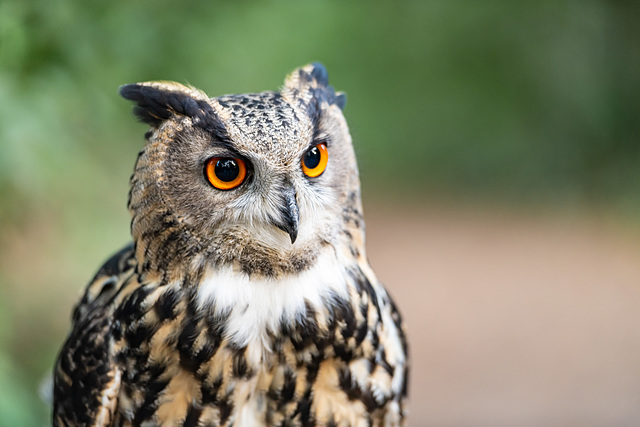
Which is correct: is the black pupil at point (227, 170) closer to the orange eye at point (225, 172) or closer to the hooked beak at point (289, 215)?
the orange eye at point (225, 172)

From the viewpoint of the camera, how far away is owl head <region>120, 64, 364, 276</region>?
5.28 ft

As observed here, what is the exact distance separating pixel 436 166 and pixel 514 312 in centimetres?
378

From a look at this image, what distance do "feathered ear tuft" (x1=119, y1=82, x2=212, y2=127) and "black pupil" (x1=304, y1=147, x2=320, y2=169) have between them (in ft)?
0.81

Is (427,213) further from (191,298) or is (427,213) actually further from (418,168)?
(191,298)

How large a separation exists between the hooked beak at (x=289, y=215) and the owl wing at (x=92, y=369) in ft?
1.68

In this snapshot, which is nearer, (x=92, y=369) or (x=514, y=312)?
(x=92, y=369)

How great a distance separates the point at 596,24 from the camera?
7.96 meters

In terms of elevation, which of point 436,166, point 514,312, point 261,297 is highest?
point 436,166

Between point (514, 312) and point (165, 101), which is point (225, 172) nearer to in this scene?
point (165, 101)

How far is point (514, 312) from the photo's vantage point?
753 cm

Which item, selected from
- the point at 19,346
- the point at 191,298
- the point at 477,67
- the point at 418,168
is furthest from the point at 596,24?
the point at 191,298

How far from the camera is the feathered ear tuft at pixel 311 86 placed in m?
1.77

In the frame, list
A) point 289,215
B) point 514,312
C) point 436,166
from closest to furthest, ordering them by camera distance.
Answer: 1. point 289,215
2. point 514,312
3. point 436,166

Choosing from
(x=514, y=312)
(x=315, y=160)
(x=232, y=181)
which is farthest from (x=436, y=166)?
(x=232, y=181)
